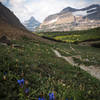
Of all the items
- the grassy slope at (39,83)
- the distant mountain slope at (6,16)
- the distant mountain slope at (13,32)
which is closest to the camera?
the grassy slope at (39,83)

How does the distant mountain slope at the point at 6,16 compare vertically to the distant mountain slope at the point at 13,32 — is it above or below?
above

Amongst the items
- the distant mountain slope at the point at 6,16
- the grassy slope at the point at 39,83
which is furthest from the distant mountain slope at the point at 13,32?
the grassy slope at the point at 39,83

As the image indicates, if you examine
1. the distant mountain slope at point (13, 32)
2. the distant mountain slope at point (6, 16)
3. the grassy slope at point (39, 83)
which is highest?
the distant mountain slope at point (6, 16)

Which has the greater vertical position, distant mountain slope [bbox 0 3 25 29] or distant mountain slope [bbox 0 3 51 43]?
distant mountain slope [bbox 0 3 25 29]

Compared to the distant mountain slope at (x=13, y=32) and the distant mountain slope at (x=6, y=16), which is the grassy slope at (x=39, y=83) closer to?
the distant mountain slope at (x=13, y=32)

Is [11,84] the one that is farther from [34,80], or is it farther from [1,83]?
[34,80]

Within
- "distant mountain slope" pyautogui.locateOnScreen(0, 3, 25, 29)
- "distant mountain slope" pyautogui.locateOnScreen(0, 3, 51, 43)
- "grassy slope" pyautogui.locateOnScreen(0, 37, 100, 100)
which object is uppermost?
"distant mountain slope" pyautogui.locateOnScreen(0, 3, 25, 29)

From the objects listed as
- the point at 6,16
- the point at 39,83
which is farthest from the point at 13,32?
the point at 39,83

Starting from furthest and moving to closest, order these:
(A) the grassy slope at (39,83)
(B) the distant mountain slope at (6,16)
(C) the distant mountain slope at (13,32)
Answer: (B) the distant mountain slope at (6,16), (C) the distant mountain slope at (13,32), (A) the grassy slope at (39,83)

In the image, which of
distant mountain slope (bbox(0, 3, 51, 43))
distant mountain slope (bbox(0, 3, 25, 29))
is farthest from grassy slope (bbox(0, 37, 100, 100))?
distant mountain slope (bbox(0, 3, 25, 29))

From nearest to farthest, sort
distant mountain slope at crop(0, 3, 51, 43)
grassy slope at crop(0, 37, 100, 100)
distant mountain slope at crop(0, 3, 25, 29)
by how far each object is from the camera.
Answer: grassy slope at crop(0, 37, 100, 100) → distant mountain slope at crop(0, 3, 51, 43) → distant mountain slope at crop(0, 3, 25, 29)

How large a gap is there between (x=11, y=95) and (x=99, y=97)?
409 centimetres

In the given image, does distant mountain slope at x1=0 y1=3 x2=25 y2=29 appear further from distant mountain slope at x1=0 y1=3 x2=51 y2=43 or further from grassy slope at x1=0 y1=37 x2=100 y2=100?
grassy slope at x1=0 y1=37 x2=100 y2=100

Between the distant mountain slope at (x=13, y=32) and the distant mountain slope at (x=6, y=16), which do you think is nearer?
the distant mountain slope at (x=13, y=32)
